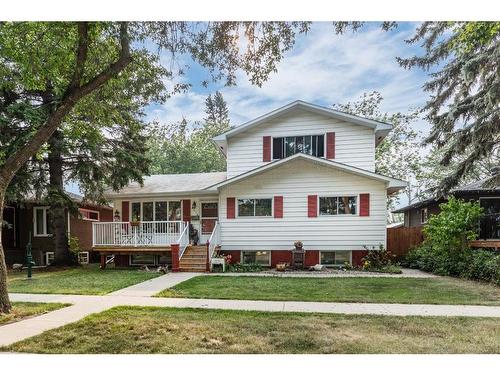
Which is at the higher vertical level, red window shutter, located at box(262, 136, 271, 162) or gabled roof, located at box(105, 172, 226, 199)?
red window shutter, located at box(262, 136, 271, 162)

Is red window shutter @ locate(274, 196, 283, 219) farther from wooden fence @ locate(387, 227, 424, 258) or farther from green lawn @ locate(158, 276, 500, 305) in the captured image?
Answer: wooden fence @ locate(387, 227, 424, 258)

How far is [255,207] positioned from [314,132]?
9.51 feet

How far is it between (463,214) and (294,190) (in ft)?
14.2

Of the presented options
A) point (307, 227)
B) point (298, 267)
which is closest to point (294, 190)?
point (307, 227)

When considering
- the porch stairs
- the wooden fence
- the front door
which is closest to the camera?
the porch stairs

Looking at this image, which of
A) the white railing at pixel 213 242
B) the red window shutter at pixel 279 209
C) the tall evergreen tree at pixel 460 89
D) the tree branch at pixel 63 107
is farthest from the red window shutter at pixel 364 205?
the tree branch at pixel 63 107

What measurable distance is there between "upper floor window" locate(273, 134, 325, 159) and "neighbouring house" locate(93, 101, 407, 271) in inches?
1.2

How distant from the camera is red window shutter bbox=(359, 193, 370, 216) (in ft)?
31.3

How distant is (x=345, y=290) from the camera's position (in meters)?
6.07

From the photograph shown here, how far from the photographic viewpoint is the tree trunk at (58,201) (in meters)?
9.33

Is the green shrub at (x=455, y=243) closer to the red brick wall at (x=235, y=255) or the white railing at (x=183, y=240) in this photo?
the red brick wall at (x=235, y=255)

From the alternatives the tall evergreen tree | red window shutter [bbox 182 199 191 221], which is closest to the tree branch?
the tall evergreen tree
